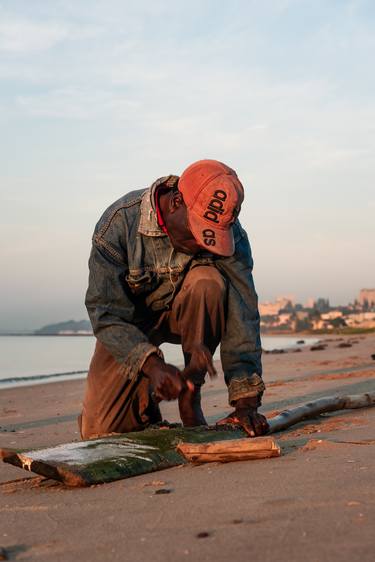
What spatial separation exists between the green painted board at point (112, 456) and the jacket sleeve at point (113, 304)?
0.38 metres

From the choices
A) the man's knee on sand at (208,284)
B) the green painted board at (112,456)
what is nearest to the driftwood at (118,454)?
the green painted board at (112,456)

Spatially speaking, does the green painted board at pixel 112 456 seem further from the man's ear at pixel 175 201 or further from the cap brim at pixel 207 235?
the man's ear at pixel 175 201

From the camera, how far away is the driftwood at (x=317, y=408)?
4273 millimetres

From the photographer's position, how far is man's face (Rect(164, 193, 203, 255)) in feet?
12.6

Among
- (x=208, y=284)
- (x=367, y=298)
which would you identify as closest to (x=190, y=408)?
(x=208, y=284)

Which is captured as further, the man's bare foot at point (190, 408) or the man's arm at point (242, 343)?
the man's bare foot at point (190, 408)

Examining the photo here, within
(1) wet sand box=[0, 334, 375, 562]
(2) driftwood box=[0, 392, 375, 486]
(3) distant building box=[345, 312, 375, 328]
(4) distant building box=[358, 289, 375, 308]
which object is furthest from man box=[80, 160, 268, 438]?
(4) distant building box=[358, 289, 375, 308]

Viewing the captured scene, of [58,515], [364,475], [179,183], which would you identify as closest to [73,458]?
[58,515]

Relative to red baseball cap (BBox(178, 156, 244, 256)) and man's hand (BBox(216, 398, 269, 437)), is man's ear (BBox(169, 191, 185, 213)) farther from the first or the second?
man's hand (BBox(216, 398, 269, 437))

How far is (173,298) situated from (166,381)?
88cm

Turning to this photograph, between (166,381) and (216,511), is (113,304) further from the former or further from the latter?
(216,511)

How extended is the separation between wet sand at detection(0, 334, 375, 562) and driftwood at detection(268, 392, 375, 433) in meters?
0.41

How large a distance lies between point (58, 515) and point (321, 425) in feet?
7.62

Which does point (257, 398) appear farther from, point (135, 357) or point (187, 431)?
point (135, 357)
